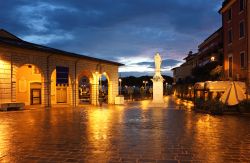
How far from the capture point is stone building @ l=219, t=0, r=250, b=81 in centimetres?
2789

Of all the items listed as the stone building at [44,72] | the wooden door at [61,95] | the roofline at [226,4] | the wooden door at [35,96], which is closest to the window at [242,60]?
the roofline at [226,4]

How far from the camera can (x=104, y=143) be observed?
30.9 ft

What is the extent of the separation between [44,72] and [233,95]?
53.4ft

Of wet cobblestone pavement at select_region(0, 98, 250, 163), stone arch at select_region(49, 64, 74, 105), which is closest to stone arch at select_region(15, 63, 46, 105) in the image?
stone arch at select_region(49, 64, 74, 105)

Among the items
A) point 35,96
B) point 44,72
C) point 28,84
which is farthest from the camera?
point 35,96

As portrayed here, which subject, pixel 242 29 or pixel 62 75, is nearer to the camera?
pixel 242 29

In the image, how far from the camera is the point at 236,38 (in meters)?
30.5

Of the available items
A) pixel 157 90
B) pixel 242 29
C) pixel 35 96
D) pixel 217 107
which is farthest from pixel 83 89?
pixel 217 107

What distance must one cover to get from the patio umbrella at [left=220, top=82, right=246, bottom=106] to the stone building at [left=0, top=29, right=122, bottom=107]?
1550cm

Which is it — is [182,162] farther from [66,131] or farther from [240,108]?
[240,108]

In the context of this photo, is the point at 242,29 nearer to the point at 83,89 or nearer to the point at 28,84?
the point at 28,84

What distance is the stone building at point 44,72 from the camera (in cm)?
2381

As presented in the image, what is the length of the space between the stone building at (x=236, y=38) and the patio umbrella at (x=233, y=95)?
5.91 m

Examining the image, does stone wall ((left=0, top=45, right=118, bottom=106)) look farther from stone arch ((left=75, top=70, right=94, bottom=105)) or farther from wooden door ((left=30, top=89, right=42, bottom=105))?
wooden door ((left=30, top=89, right=42, bottom=105))
